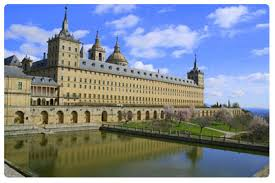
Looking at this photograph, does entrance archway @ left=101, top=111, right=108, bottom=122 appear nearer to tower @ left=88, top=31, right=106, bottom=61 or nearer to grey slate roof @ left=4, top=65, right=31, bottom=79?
grey slate roof @ left=4, top=65, right=31, bottom=79

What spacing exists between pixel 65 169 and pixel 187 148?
45.7ft

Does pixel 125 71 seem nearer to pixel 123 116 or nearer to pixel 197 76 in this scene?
pixel 123 116

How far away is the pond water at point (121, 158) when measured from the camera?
1919cm

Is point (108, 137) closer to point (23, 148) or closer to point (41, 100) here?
point (23, 148)

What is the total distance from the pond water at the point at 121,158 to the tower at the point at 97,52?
4532 cm

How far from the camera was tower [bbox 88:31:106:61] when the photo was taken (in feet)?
254

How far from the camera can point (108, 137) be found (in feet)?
119

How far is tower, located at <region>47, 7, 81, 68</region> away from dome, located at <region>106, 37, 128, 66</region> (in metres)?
23.7

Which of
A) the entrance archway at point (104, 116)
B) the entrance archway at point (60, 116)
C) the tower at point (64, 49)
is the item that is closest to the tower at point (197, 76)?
the tower at point (64, 49)

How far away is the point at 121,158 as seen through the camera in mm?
24219

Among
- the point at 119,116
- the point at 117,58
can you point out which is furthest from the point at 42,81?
the point at 117,58

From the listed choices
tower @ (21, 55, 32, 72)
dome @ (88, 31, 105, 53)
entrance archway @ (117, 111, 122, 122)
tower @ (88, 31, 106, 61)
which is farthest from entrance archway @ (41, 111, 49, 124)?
dome @ (88, 31, 105, 53)

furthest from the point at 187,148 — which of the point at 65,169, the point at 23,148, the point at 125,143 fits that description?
the point at 23,148

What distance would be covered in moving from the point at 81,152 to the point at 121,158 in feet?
14.5
